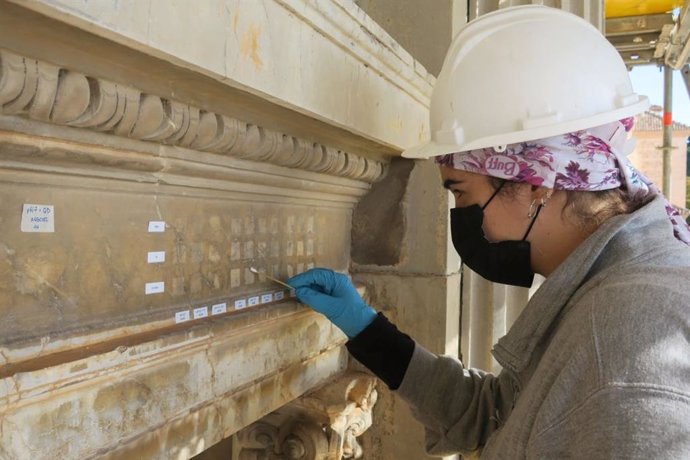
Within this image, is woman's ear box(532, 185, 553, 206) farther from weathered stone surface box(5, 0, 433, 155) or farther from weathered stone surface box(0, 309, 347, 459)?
weathered stone surface box(0, 309, 347, 459)

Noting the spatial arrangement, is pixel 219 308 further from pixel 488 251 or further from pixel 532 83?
pixel 532 83

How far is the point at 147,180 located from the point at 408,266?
1.11 m

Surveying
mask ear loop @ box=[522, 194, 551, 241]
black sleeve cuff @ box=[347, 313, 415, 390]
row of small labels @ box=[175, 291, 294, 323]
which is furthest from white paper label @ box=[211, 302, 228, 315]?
mask ear loop @ box=[522, 194, 551, 241]

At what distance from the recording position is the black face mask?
1148 millimetres

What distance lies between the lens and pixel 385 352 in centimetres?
149

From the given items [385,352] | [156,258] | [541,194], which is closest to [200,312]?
[156,258]

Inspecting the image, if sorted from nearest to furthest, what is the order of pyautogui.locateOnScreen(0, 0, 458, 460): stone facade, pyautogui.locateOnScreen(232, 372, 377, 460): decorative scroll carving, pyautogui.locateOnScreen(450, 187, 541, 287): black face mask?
pyautogui.locateOnScreen(0, 0, 458, 460): stone facade
pyautogui.locateOnScreen(450, 187, 541, 287): black face mask
pyautogui.locateOnScreen(232, 372, 377, 460): decorative scroll carving

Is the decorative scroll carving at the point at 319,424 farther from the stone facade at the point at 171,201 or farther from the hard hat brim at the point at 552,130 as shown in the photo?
the hard hat brim at the point at 552,130

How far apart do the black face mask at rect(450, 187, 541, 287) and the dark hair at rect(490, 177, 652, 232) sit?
7cm

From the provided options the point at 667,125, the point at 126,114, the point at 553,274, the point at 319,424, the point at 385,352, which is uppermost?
the point at 667,125

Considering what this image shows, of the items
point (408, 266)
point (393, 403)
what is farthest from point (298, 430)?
point (408, 266)

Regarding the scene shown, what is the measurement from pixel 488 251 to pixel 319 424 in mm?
939

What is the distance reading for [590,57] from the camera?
1.17m

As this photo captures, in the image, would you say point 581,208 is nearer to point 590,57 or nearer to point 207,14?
point 590,57
